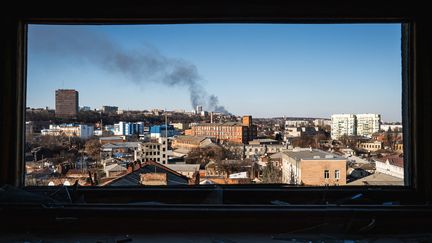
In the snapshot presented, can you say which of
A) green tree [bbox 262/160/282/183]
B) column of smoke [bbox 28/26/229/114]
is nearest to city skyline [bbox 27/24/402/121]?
column of smoke [bbox 28/26/229/114]

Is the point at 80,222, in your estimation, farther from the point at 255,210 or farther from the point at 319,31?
the point at 319,31

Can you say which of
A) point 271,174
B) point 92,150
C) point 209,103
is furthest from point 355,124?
point 92,150

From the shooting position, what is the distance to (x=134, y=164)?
1628 millimetres

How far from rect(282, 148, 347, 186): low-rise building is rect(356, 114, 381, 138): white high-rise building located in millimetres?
169

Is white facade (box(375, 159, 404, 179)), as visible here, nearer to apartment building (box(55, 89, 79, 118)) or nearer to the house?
the house

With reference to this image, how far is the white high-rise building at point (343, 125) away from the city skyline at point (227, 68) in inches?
1.4

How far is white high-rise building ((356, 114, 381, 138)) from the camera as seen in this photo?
1612mm

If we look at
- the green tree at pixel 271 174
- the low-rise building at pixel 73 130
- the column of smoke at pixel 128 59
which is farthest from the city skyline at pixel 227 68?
the green tree at pixel 271 174

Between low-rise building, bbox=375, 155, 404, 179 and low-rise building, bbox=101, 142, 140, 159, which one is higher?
low-rise building, bbox=101, 142, 140, 159

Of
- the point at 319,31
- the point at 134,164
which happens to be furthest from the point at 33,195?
the point at 319,31

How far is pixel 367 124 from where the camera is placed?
1.62 m
